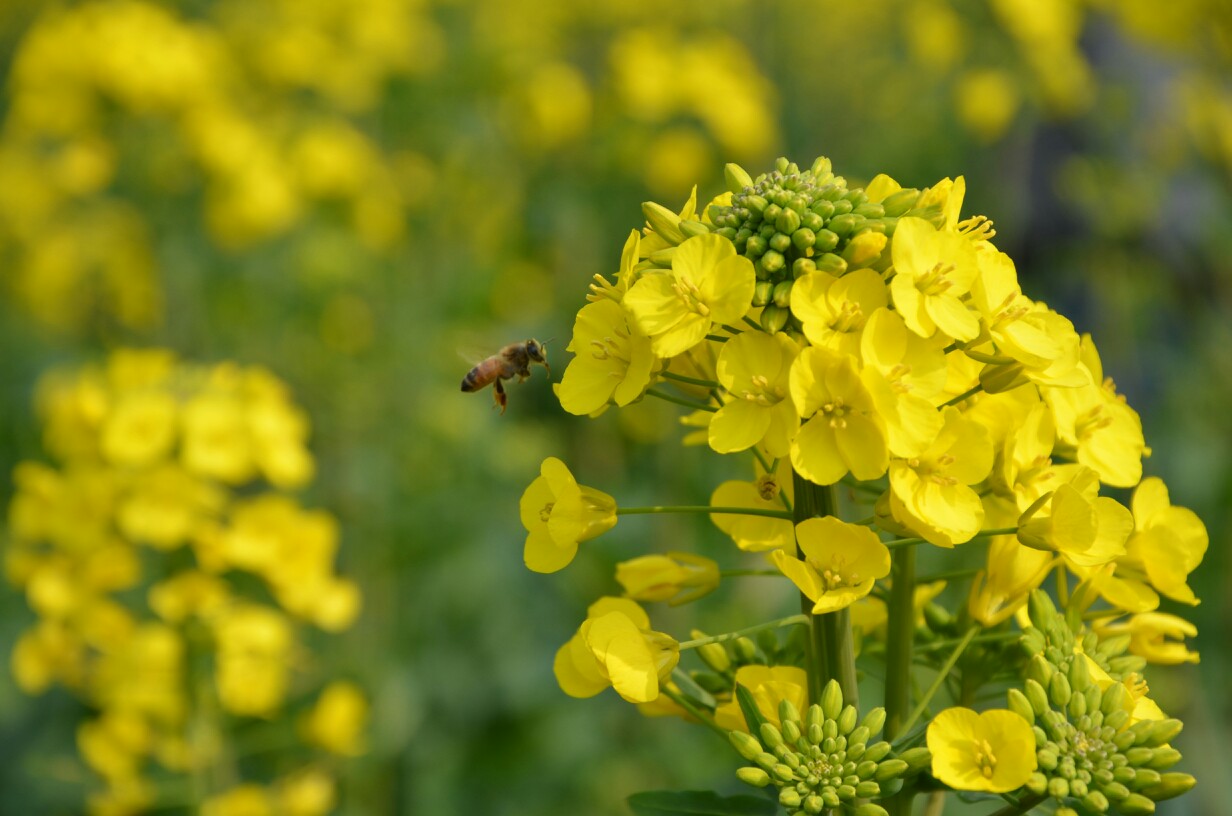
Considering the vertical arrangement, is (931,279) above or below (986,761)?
above

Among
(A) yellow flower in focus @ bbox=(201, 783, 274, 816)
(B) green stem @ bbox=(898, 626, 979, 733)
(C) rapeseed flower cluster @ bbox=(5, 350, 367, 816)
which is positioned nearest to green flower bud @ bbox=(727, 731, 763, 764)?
(B) green stem @ bbox=(898, 626, 979, 733)

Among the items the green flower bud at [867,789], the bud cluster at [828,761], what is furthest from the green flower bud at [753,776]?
the green flower bud at [867,789]

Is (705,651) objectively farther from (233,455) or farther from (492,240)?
(492,240)

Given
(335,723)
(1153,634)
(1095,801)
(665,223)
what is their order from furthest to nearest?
1. (335,723)
2. (1153,634)
3. (665,223)
4. (1095,801)

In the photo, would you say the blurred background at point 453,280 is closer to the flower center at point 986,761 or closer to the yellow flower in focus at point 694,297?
the yellow flower in focus at point 694,297

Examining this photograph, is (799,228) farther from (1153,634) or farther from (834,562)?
(1153,634)

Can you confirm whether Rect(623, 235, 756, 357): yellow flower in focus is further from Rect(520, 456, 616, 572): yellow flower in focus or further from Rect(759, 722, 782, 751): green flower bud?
Rect(759, 722, 782, 751): green flower bud

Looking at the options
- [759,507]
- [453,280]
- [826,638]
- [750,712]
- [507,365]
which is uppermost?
[453,280]

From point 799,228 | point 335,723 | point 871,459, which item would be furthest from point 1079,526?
point 335,723
